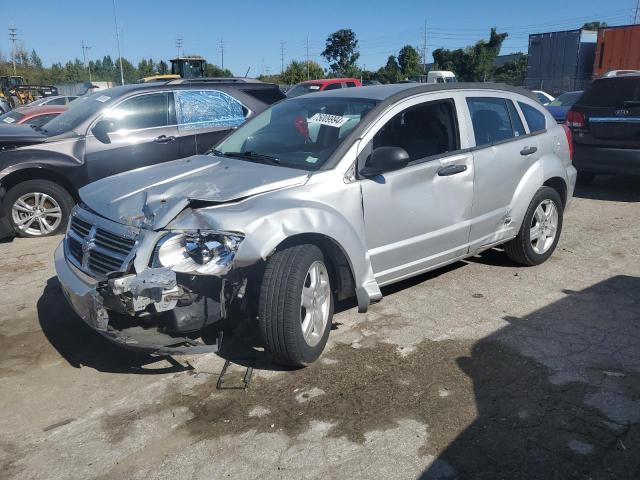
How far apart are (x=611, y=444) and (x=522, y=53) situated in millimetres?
64841

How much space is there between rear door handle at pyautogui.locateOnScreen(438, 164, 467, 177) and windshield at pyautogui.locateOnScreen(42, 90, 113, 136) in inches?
176

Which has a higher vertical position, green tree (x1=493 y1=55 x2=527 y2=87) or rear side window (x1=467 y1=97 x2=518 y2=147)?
green tree (x1=493 y1=55 x2=527 y2=87)

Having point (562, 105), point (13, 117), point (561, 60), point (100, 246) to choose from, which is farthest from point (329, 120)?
point (561, 60)

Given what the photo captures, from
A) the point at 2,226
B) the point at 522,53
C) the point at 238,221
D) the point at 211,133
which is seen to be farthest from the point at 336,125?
the point at 522,53

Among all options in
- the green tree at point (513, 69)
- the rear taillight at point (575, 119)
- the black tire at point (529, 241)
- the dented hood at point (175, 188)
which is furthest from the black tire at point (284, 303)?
the green tree at point (513, 69)

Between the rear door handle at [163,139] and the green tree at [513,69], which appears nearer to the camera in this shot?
the rear door handle at [163,139]

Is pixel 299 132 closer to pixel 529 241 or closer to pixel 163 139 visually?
pixel 529 241

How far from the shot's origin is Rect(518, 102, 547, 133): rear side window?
5.41 m

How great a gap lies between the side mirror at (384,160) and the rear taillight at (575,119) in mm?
5746

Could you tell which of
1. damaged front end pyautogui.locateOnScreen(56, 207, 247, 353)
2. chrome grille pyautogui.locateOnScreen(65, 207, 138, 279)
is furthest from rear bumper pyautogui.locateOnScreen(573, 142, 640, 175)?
chrome grille pyautogui.locateOnScreen(65, 207, 138, 279)

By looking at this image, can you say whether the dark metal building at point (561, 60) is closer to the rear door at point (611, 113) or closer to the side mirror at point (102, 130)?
the rear door at point (611, 113)

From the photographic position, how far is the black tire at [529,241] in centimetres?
528

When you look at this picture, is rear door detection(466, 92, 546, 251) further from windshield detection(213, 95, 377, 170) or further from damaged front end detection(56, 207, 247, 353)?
damaged front end detection(56, 207, 247, 353)

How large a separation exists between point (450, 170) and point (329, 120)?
3.31 ft
